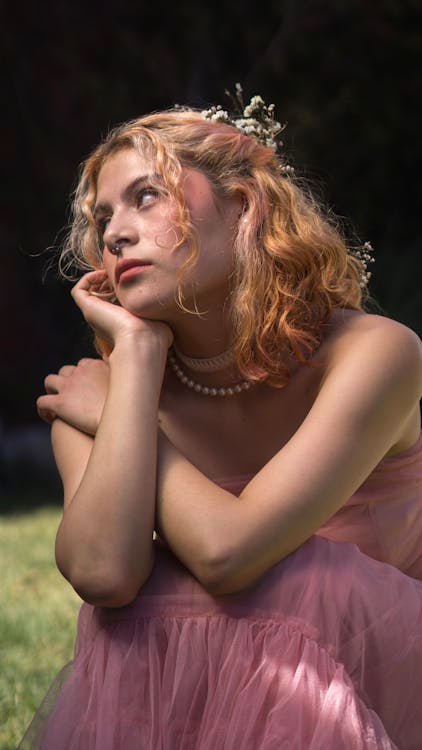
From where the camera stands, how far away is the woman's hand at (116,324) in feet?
7.32

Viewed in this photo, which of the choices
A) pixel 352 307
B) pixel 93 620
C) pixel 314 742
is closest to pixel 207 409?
pixel 352 307

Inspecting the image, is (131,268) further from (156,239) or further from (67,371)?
(67,371)

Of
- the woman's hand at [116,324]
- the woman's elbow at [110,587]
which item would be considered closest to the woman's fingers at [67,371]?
the woman's hand at [116,324]

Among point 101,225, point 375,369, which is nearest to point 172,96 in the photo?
point 101,225

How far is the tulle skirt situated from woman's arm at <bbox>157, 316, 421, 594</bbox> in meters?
0.07

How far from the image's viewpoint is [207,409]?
2.45m

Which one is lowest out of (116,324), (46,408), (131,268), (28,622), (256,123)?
(28,622)

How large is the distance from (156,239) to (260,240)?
0.84 ft

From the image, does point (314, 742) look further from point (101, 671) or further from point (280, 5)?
point (280, 5)

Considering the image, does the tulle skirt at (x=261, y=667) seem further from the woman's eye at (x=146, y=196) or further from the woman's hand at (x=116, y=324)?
the woman's eye at (x=146, y=196)

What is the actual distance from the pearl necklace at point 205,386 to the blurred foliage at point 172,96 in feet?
19.6

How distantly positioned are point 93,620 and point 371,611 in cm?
54

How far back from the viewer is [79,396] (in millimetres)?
2338

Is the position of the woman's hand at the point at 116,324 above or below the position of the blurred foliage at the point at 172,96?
above
